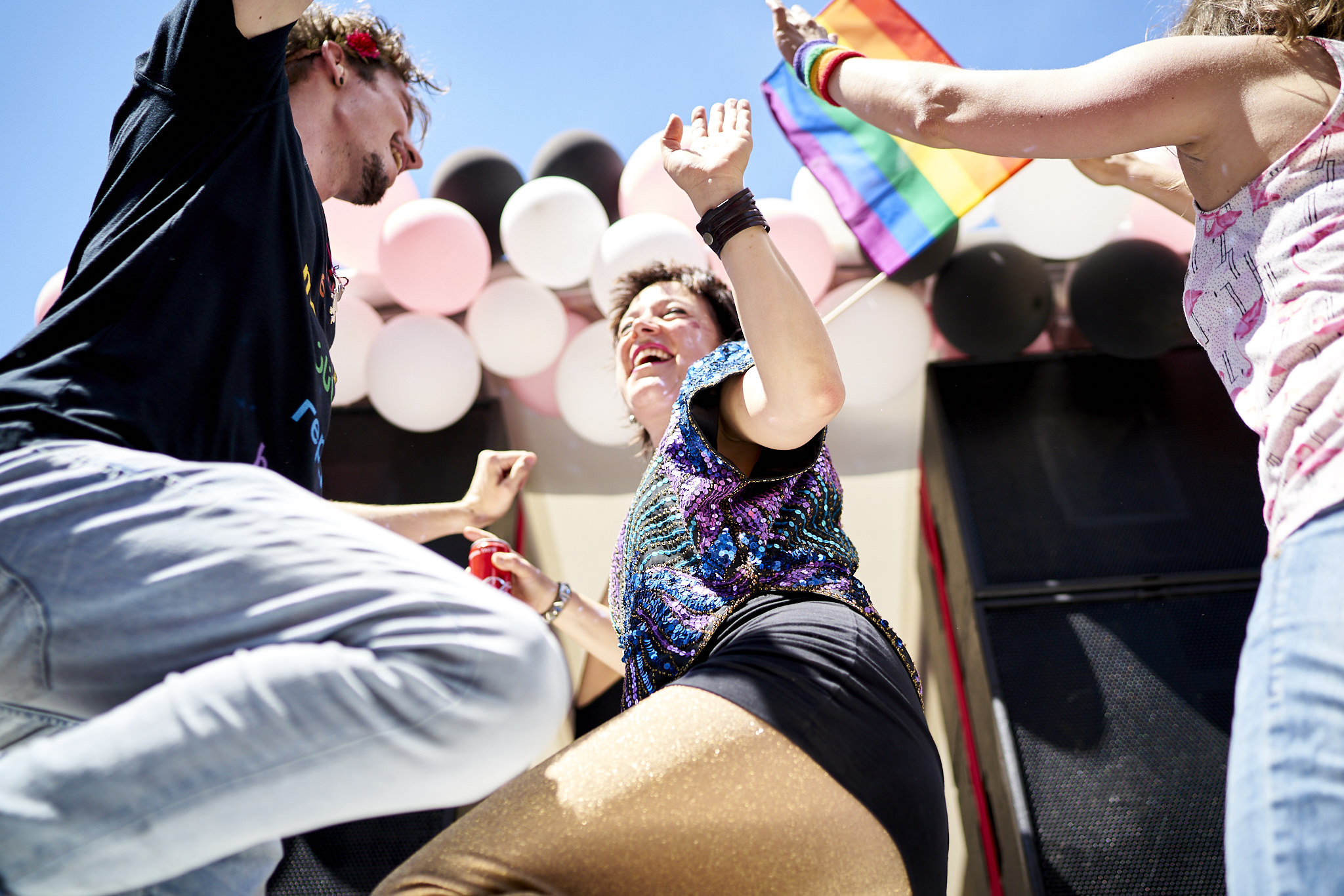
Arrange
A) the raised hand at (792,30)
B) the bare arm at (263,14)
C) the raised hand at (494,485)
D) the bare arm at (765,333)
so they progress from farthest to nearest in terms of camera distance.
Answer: the raised hand at (494,485)
the raised hand at (792,30)
the bare arm at (765,333)
the bare arm at (263,14)

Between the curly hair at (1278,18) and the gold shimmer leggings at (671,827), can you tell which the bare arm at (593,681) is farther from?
the curly hair at (1278,18)

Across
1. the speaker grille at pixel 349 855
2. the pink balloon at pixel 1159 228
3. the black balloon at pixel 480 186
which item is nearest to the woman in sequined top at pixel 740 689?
the speaker grille at pixel 349 855

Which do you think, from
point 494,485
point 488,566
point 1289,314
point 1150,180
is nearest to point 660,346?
point 494,485

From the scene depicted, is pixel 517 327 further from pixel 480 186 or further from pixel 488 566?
pixel 488 566

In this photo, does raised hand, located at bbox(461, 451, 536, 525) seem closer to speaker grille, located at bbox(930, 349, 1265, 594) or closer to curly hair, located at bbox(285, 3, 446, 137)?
curly hair, located at bbox(285, 3, 446, 137)

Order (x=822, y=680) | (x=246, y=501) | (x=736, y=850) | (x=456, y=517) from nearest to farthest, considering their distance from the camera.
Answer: (x=246, y=501)
(x=736, y=850)
(x=822, y=680)
(x=456, y=517)

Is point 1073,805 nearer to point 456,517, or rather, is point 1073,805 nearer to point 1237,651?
point 1237,651

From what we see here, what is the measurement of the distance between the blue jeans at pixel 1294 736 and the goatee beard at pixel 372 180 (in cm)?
149

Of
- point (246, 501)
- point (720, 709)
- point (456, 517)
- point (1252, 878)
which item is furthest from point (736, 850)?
point (456, 517)

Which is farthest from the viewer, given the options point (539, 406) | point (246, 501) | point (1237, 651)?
point (539, 406)

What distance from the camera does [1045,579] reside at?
8.33ft

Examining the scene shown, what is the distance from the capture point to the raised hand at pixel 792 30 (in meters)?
1.62

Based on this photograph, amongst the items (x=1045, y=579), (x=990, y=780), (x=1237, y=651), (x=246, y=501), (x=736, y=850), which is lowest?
(x=990, y=780)

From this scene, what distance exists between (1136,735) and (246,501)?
2.29m
